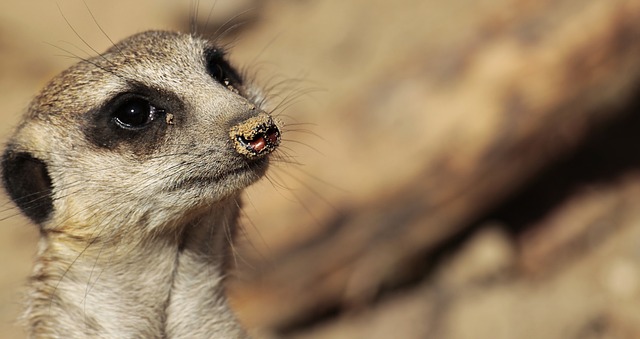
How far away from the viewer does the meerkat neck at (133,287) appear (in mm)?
3131

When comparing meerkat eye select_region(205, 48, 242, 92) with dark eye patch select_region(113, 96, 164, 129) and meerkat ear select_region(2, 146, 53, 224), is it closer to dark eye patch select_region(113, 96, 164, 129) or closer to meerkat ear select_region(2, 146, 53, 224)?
dark eye patch select_region(113, 96, 164, 129)

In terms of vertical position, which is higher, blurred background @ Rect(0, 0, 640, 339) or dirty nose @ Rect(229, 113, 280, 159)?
blurred background @ Rect(0, 0, 640, 339)

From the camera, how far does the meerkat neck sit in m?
3.13

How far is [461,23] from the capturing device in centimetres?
576

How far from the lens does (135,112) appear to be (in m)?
3.00

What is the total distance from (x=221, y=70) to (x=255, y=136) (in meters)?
0.75

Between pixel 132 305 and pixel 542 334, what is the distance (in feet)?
9.31

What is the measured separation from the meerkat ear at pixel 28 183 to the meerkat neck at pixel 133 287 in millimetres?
105

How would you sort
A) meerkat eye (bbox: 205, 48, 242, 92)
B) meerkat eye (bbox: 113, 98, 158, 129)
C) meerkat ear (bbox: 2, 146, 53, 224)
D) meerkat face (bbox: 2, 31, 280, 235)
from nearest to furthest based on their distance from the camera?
meerkat face (bbox: 2, 31, 280, 235)
meerkat eye (bbox: 113, 98, 158, 129)
meerkat ear (bbox: 2, 146, 53, 224)
meerkat eye (bbox: 205, 48, 242, 92)

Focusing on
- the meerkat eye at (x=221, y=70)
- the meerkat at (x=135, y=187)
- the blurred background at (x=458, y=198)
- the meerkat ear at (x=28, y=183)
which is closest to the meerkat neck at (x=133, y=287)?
the meerkat at (x=135, y=187)

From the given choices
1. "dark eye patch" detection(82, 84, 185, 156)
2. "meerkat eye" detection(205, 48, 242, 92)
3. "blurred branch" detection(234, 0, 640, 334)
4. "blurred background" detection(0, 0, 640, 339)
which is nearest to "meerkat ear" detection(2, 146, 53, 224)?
"dark eye patch" detection(82, 84, 185, 156)

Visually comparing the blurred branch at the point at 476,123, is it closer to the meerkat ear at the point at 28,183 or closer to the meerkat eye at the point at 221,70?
the meerkat eye at the point at 221,70

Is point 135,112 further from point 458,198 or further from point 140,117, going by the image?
point 458,198

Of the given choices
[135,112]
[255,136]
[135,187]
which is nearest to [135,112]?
[135,112]
